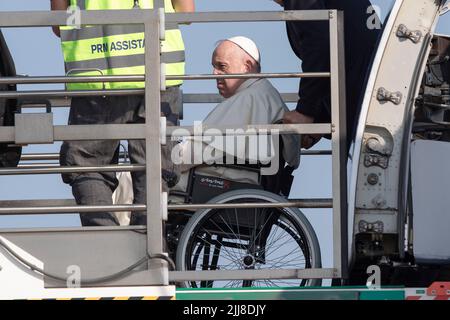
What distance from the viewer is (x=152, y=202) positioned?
5137 mm

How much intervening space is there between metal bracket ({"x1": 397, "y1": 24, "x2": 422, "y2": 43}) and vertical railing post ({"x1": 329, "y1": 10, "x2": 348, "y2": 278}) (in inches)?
11.0

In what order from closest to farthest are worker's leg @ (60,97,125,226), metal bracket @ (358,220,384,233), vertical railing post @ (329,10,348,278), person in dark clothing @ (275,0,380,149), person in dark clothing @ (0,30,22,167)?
vertical railing post @ (329,10,348,278) → metal bracket @ (358,220,384,233) → person in dark clothing @ (0,30,22,167) → worker's leg @ (60,97,125,226) → person in dark clothing @ (275,0,380,149)

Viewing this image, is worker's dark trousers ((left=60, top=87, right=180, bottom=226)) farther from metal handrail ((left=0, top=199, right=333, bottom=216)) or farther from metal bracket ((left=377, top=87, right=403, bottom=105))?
metal bracket ((left=377, top=87, right=403, bottom=105))

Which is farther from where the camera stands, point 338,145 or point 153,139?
point 338,145

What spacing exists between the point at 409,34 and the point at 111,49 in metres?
1.39

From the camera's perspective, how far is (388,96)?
18.4 feet

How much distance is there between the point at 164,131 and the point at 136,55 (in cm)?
70

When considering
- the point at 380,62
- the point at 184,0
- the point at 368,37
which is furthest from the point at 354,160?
the point at 184,0

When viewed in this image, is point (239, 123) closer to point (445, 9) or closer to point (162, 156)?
point (162, 156)

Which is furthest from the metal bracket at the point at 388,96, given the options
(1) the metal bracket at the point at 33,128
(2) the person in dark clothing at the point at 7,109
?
(2) the person in dark clothing at the point at 7,109

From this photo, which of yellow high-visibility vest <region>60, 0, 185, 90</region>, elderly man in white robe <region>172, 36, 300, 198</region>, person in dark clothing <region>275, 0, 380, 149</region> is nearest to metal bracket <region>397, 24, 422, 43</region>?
person in dark clothing <region>275, 0, 380, 149</region>

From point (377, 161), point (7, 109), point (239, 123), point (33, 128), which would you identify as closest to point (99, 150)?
point (7, 109)

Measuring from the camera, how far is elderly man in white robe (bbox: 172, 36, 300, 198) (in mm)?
5965
